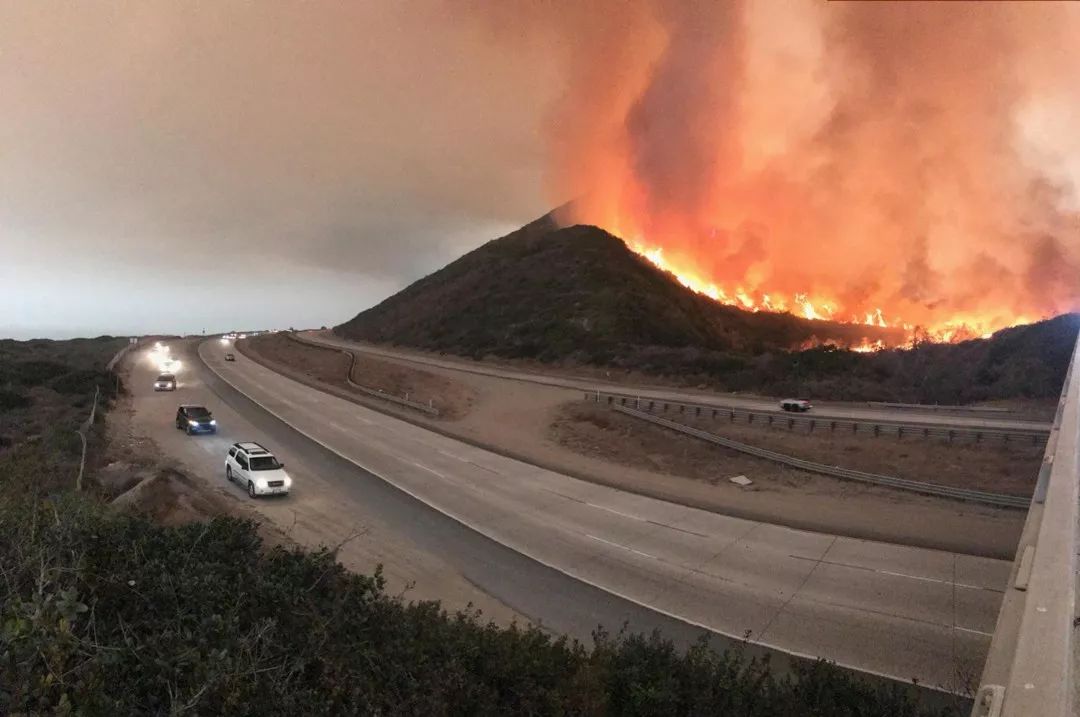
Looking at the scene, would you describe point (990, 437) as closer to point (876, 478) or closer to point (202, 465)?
point (876, 478)

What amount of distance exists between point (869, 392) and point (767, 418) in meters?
14.3

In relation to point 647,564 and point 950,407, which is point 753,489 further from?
point 950,407

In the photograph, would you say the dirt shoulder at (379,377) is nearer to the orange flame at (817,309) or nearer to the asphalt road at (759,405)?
the asphalt road at (759,405)

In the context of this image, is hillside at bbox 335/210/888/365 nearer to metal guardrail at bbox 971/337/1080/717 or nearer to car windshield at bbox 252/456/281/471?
car windshield at bbox 252/456/281/471

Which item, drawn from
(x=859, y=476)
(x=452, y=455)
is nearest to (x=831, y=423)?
(x=859, y=476)

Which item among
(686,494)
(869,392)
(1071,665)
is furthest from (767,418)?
(1071,665)

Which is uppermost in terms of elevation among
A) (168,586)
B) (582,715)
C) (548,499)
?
(168,586)

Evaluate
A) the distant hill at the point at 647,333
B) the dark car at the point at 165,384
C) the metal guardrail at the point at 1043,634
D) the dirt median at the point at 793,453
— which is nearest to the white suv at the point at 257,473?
the dirt median at the point at 793,453

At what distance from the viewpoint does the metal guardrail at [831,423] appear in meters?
24.3

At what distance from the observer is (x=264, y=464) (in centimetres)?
1952

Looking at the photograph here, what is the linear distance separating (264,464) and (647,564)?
13738 millimetres

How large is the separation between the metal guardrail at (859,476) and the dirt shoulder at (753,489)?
1.01ft

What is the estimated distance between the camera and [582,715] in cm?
619

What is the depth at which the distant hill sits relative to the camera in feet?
131
